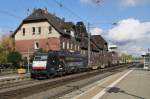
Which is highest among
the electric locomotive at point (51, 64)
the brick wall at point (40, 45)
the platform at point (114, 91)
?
the brick wall at point (40, 45)

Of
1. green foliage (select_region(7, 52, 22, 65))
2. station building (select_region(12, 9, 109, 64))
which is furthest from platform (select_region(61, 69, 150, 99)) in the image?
station building (select_region(12, 9, 109, 64))

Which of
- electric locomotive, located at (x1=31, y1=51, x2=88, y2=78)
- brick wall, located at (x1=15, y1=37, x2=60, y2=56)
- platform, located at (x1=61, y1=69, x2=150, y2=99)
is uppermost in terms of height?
brick wall, located at (x1=15, y1=37, x2=60, y2=56)

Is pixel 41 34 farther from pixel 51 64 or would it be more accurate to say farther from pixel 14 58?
pixel 51 64

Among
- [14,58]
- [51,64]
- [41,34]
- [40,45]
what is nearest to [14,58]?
[14,58]

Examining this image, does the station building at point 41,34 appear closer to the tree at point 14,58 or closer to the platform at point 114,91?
the tree at point 14,58

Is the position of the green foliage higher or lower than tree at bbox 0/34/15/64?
lower

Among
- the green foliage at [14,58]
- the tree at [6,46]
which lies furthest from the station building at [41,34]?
the green foliage at [14,58]

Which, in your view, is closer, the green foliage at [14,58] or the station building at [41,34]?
the green foliage at [14,58]

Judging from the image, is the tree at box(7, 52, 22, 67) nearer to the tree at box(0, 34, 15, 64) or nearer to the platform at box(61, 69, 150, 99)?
the tree at box(0, 34, 15, 64)

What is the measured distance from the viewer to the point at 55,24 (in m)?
83.2

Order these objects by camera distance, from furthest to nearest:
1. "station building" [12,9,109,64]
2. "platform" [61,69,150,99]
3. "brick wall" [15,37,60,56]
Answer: "station building" [12,9,109,64] → "brick wall" [15,37,60,56] → "platform" [61,69,150,99]

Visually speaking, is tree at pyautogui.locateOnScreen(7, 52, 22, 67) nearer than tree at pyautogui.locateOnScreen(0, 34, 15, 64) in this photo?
Yes

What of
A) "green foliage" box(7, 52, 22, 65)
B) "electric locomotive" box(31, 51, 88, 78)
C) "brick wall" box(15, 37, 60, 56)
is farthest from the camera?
"brick wall" box(15, 37, 60, 56)

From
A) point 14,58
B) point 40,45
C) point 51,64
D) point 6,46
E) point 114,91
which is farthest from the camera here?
point 6,46
